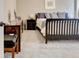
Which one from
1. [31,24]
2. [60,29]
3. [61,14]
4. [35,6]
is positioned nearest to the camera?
[60,29]

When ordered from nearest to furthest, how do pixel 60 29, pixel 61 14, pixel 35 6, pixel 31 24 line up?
pixel 60 29 < pixel 31 24 < pixel 61 14 < pixel 35 6

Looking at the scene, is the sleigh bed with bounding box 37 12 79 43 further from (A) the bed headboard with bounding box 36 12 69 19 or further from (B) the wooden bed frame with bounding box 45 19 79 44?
(A) the bed headboard with bounding box 36 12 69 19

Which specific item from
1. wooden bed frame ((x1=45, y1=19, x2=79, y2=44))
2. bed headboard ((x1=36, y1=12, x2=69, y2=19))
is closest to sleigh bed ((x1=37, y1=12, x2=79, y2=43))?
wooden bed frame ((x1=45, y1=19, x2=79, y2=44))

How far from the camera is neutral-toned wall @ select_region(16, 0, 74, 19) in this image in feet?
37.6

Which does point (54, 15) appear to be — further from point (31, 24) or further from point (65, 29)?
point (65, 29)

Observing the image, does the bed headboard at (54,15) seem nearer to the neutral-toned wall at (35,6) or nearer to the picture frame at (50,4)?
the neutral-toned wall at (35,6)

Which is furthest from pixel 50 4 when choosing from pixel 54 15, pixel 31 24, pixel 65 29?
pixel 65 29

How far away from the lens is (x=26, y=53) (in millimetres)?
5402

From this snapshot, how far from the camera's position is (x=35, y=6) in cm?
1152

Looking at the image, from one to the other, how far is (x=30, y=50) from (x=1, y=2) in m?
1.71

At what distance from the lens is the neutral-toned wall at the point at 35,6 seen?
37.6ft

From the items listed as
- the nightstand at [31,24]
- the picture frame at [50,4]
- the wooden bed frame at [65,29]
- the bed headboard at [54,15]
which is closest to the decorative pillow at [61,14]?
the bed headboard at [54,15]

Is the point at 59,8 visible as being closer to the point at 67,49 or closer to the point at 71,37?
the point at 71,37

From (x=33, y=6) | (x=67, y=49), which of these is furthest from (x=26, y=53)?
(x=33, y=6)
